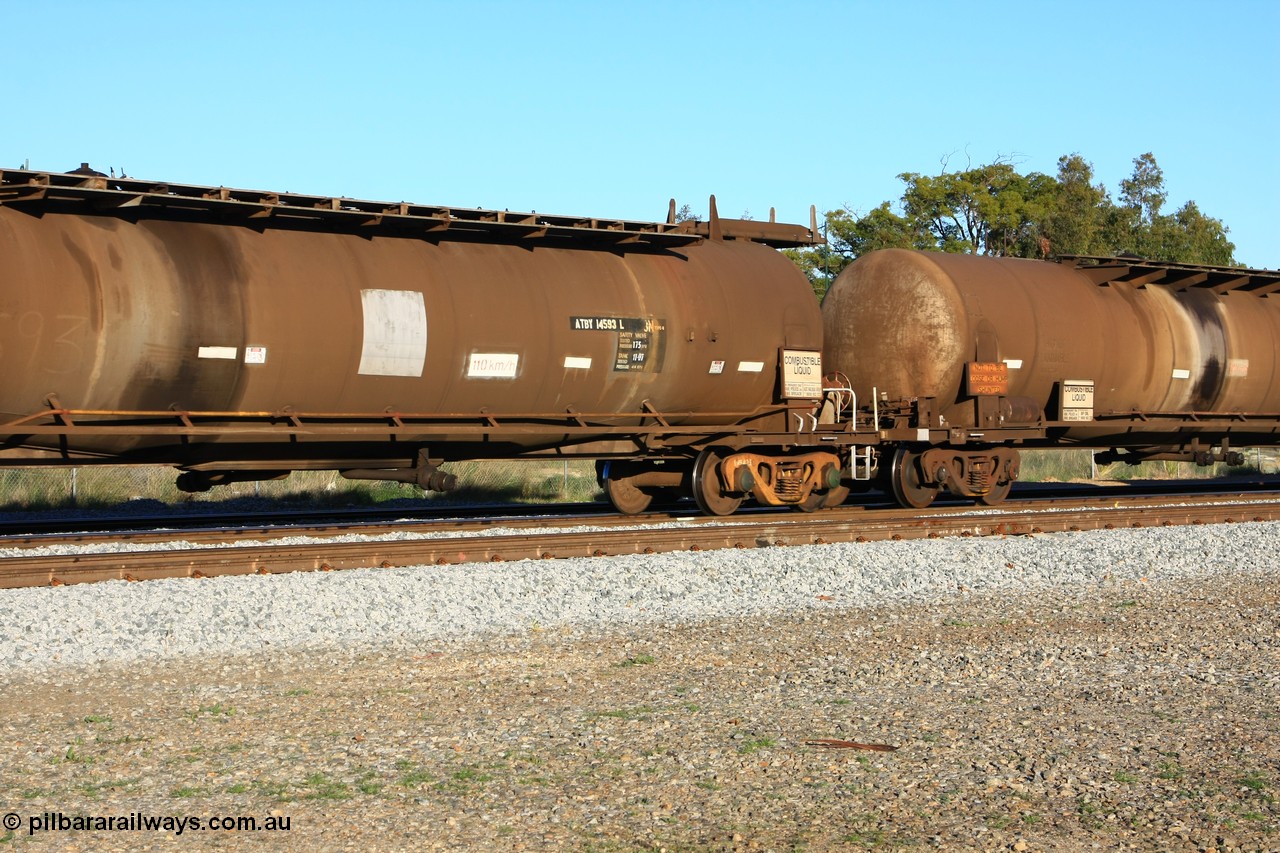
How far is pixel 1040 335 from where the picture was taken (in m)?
19.1

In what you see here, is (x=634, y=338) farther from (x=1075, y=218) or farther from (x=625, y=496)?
(x=1075, y=218)

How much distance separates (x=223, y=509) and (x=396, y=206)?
770 centimetres

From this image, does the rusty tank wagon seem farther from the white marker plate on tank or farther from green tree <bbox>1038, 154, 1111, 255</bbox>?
green tree <bbox>1038, 154, 1111, 255</bbox>

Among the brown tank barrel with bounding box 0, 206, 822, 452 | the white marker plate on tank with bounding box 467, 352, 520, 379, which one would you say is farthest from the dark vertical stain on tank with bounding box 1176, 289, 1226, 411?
the white marker plate on tank with bounding box 467, 352, 520, 379

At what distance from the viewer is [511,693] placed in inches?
297

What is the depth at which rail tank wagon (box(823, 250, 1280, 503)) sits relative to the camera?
Answer: 1850 centimetres

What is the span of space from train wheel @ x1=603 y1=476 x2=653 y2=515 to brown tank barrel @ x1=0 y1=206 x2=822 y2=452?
183 cm

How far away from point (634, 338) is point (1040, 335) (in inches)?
279

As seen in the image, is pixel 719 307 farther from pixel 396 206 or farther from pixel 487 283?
pixel 396 206

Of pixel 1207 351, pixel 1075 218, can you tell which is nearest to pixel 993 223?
pixel 1075 218

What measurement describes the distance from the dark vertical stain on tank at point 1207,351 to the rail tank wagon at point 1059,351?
0.08 ft

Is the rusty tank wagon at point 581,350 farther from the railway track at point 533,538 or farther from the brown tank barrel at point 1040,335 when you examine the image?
the railway track at point 533,538

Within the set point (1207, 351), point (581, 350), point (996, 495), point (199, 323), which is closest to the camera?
point (199, 323)

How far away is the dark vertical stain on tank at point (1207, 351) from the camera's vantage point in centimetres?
2100
